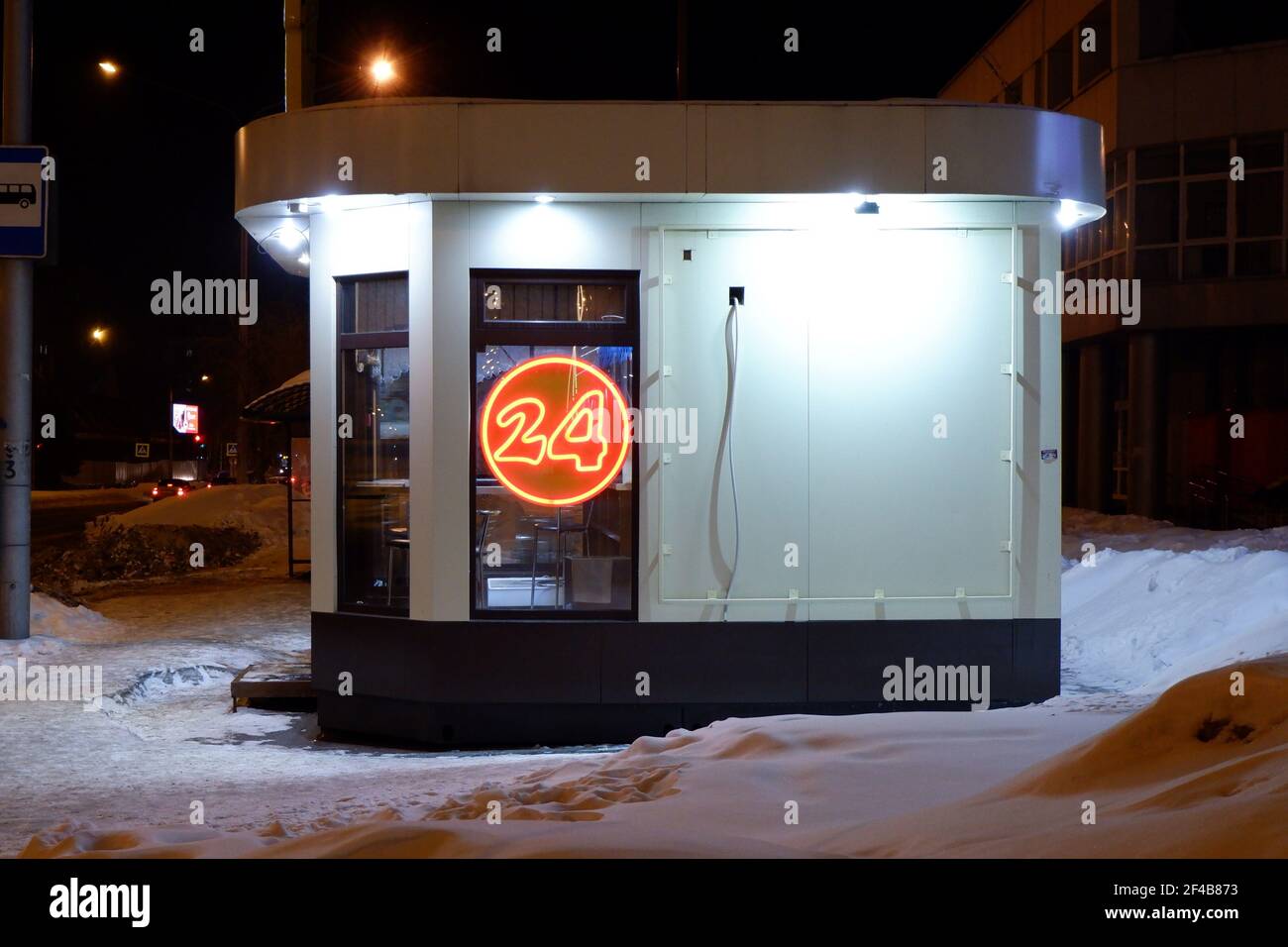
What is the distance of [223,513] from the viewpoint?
28359 mm

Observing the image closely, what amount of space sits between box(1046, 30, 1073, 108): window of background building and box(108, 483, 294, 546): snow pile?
21.3 metres

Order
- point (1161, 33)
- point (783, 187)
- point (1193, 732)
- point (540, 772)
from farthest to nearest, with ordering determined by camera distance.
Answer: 1. point (1161, 33)
2. point (783, 187)
3. point (540, 772)
4. point (1193, 732)

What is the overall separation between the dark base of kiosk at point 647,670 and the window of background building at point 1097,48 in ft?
80.2

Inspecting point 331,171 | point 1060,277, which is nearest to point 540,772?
point 331,171

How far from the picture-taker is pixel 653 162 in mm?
8453

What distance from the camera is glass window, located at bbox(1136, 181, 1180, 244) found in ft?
95.4

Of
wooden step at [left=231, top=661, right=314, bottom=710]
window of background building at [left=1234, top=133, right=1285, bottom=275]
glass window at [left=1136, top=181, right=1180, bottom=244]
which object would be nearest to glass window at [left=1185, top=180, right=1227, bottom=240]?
glass window at [left=1136, top=181, right=1180, bottom=244]

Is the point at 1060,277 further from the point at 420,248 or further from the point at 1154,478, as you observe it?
the point at 1154,478

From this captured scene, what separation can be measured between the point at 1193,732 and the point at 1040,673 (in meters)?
4.04

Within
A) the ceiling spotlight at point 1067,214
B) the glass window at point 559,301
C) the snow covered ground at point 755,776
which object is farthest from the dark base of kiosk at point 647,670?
the ceiling spotlight at point 1067,214

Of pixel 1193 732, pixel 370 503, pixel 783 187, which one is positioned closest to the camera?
pixel 1193 732

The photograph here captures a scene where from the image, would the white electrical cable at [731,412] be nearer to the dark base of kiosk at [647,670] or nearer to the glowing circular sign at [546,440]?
the dark base of kiosk at [647,670]

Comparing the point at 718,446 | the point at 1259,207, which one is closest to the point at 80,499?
the point at 1259,207

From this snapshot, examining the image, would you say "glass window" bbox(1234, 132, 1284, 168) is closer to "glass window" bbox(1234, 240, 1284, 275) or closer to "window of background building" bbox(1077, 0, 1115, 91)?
"glass window" bbox(1234, 240, 1284, 275)
